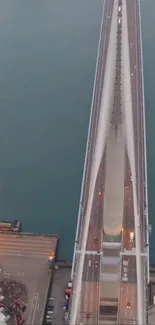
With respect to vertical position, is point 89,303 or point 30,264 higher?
A: point 30,264

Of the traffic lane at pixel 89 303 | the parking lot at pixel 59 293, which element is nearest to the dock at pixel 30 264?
the parking lot at pixel 59 293

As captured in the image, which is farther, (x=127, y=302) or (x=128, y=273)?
(x=128, y=273)

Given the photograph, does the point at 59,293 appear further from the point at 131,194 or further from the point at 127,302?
the point at 131,194

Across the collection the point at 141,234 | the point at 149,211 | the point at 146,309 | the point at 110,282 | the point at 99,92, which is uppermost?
the point at 99,92

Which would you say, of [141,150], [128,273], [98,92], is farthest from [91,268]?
[98,92]

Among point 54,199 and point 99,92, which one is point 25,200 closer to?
point 54,199

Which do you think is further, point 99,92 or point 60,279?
point 99,92

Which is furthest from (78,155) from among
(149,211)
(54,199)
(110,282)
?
(110,282)
